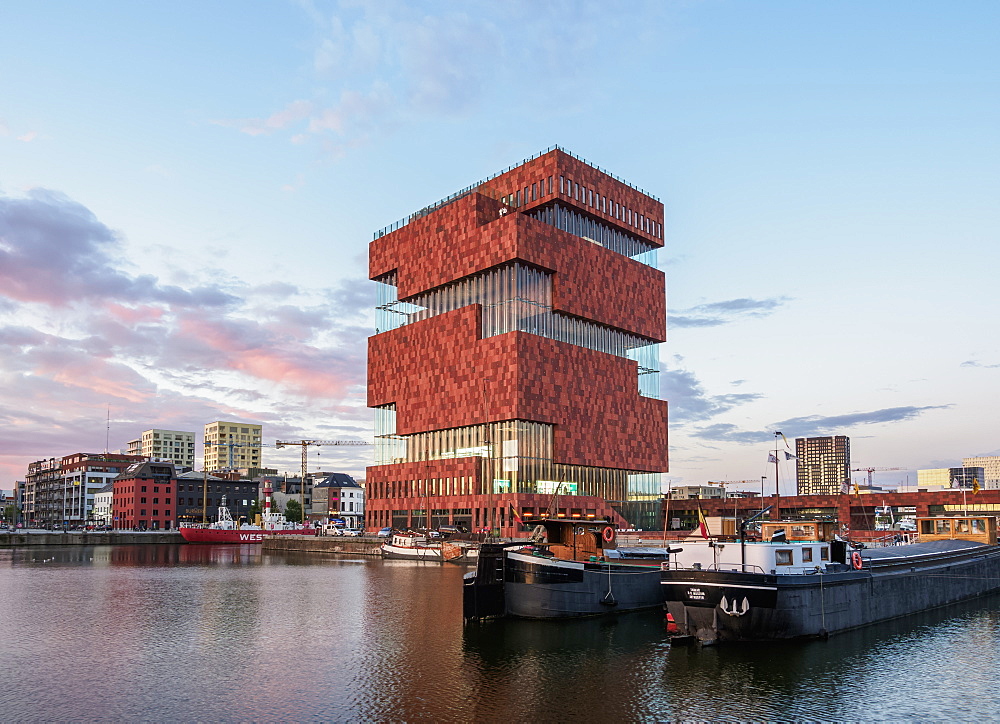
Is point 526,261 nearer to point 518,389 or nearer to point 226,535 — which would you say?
point 518,389

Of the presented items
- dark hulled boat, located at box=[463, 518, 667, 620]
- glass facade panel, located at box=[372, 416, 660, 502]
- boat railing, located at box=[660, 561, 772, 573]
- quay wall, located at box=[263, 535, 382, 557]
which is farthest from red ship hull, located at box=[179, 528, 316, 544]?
boat railing, located at box=[660, 561, 772, 573]

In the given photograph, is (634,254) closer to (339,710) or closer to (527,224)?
(527,224)

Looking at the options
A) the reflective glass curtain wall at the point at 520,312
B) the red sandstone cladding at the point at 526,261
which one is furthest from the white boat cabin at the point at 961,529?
the red sandstone cladding at the point at 526,261

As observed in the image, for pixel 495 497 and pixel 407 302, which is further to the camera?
pixel 407 302

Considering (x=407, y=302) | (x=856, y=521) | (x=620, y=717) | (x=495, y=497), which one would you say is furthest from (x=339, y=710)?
(x=856, y=521)

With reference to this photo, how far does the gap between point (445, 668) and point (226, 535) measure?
162 m

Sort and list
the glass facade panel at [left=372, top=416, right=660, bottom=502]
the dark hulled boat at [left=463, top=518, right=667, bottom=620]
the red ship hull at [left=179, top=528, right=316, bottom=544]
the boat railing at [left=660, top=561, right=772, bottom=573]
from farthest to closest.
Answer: the red ship hull at [left=179, top=528, right=316, bottom=544]
the glass facade panel at [left=372, top=416, right=660, bottom=502]
the dark hulled boat at [left=463, top=518, right=667, bottom=620]
the boat railing at [left=660, top=561, right=772, bottom=573]

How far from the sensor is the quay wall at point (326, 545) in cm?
14300

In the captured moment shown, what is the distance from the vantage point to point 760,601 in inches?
1665

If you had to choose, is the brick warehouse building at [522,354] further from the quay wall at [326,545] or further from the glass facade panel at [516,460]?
the quay wall at [326,545]

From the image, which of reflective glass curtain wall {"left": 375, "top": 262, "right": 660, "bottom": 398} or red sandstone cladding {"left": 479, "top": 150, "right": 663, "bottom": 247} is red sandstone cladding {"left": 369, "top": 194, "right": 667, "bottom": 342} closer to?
reflective glass curtain wall {"left": 375, "top": 262, "right": 660, "bottom": 398}

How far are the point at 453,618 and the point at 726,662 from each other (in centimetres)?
2056

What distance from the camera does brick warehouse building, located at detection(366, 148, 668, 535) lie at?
151 metres

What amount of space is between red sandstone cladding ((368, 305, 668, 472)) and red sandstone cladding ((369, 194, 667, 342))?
8.46 metres
